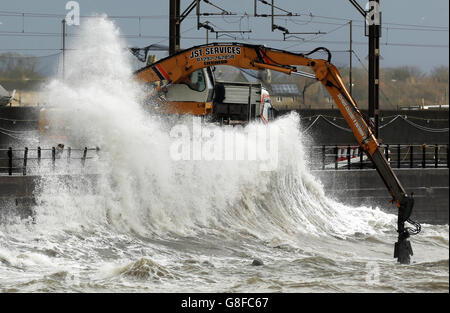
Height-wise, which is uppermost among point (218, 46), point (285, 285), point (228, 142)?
point (218, 46)

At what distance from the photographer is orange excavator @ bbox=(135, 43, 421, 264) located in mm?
17141

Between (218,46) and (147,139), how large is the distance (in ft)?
9.74

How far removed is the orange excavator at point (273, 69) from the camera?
675 inches

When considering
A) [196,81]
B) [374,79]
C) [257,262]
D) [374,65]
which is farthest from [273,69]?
[374,79]

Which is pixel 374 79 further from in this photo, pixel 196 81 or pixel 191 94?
pixel 191 94

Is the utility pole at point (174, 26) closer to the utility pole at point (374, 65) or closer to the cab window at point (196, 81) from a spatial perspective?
the cab window at point (196, 81)

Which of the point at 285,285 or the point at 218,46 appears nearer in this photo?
the point at 285,285

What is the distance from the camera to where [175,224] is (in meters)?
21.1

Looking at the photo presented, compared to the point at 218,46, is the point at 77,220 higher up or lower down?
lower down

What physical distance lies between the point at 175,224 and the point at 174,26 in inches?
386

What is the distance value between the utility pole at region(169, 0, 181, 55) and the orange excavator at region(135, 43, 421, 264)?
4.13 metres
